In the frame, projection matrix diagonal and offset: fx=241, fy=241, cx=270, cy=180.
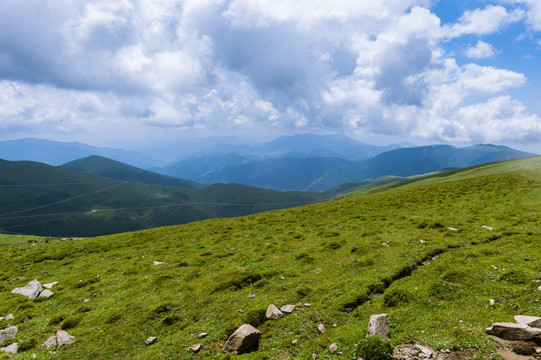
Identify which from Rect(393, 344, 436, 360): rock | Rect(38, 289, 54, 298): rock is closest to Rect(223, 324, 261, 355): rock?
Rect(393, 344, 436, 360): rock

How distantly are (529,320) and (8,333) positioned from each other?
80.8 feet

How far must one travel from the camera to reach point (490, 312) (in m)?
10.1

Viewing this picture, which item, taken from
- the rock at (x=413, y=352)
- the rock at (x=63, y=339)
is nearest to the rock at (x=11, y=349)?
the rock at (x=63, y=339)

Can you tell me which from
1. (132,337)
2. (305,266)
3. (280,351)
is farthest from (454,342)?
(132,337)

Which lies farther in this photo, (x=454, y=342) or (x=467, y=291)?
(x=467, y=291)

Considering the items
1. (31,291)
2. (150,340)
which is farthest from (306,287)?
(31,291)

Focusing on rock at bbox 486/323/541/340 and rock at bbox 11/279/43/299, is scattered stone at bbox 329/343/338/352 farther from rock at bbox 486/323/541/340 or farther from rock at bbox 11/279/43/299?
rock at bbox 11/279/43/299

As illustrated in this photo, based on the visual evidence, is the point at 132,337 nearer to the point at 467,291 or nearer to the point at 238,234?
the point at 467,291

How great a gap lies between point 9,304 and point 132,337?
12390 millimetres

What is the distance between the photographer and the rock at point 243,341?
10172mm

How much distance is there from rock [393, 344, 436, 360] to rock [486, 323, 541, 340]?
8.16 feet

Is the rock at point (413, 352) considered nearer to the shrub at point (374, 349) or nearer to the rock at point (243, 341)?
the shrub at point (374, 349)

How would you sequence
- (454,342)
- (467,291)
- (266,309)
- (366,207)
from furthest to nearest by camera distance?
1. (366,207)
2. (266,309)
3. (467,291)
4. (454,342)

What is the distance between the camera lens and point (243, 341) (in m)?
10.2
